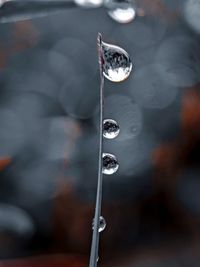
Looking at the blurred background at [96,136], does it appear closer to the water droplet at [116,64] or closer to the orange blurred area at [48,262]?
the orange blurred area at [48,262]

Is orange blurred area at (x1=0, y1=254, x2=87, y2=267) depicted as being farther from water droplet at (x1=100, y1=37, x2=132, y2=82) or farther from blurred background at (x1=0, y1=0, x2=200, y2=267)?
water droplet at (x1=100, y1=37, x2=132, y2=82)

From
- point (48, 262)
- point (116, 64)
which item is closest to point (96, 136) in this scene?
point (48, 262)

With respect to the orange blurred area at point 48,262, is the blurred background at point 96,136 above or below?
above

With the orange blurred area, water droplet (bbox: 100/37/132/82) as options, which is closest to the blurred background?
the orange blurred area

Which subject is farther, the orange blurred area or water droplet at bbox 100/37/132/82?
the orange blurred area

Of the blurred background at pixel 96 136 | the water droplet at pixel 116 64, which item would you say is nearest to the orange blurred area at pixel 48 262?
the blurred background at pixel 96 136

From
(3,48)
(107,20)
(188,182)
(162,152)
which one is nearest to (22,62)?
(3,48)

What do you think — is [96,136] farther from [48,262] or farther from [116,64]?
[116,64]

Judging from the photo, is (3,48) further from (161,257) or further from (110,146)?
(161,257)
